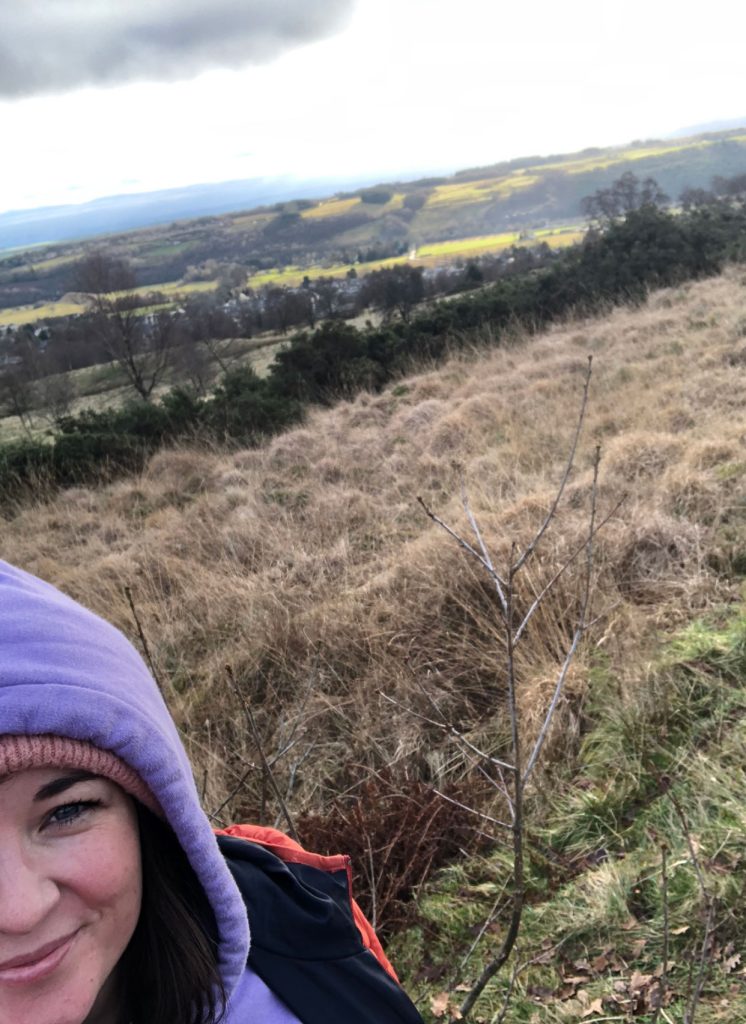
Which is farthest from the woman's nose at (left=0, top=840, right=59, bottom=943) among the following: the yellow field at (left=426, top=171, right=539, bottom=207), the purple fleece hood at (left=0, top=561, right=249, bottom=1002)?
the yellow field at (left=426, top=171, right=539, bottom=207)

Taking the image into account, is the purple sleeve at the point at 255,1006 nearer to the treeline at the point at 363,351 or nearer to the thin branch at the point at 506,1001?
the thin branch at the point at 506,1001

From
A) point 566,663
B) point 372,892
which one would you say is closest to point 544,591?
point 566,663

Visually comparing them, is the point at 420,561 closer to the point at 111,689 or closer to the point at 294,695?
the point at 294,695

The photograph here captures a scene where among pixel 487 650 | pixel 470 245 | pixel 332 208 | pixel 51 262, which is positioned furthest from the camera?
pixel 332 208

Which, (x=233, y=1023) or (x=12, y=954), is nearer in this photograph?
(x=12, y=954)

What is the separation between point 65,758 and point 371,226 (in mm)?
68956

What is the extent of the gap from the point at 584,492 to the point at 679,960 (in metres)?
3.30

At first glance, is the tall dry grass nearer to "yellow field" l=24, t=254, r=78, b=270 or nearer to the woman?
the woman

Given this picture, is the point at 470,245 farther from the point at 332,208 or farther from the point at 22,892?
the point at 22,892

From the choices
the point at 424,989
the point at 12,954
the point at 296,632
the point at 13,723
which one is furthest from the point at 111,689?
the point at 296,632

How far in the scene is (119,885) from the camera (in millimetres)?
829

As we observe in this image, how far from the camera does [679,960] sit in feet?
5.66

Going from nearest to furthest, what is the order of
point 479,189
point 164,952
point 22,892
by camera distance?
point 22,892 < point 164,952 < point 479,189

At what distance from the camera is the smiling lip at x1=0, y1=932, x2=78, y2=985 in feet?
2.47
